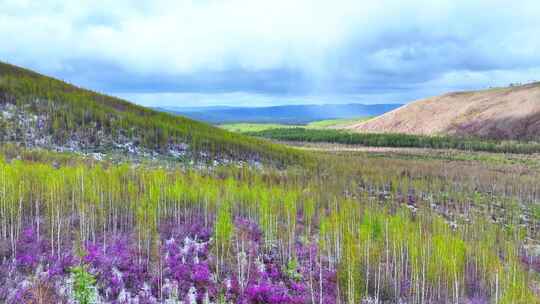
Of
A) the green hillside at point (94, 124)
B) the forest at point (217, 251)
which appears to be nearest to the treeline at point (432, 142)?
the green hillside at point (94, 124)

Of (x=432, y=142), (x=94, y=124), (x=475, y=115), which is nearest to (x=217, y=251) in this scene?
(x=94, y=124)

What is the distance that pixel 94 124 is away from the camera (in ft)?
124

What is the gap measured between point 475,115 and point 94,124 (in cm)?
12746

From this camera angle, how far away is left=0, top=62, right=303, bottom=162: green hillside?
34.7 m

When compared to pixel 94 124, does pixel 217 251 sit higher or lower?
lower

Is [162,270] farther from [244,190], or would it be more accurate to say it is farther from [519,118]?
[519,118]

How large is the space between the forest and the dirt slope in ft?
358

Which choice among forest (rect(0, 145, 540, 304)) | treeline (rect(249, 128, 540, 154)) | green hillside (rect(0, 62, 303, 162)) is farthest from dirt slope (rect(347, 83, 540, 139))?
forest (rect(0, 145, 540, 304))

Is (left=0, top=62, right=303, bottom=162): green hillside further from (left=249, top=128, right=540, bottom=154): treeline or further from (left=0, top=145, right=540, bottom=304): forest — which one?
(left=249, top=128, right=540, bottom=154): treeline

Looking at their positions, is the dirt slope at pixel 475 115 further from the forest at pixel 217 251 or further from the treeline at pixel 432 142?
the forest at pixel 217 251

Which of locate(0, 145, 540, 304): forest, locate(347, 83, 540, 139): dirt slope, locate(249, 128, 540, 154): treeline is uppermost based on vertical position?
locate(347, 83, 540, 139): dirt slope

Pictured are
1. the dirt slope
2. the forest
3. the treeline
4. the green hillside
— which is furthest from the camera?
the dirt slope

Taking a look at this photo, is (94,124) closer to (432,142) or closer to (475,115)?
(432,142)

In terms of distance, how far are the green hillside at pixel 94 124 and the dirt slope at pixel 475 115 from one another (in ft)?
316
